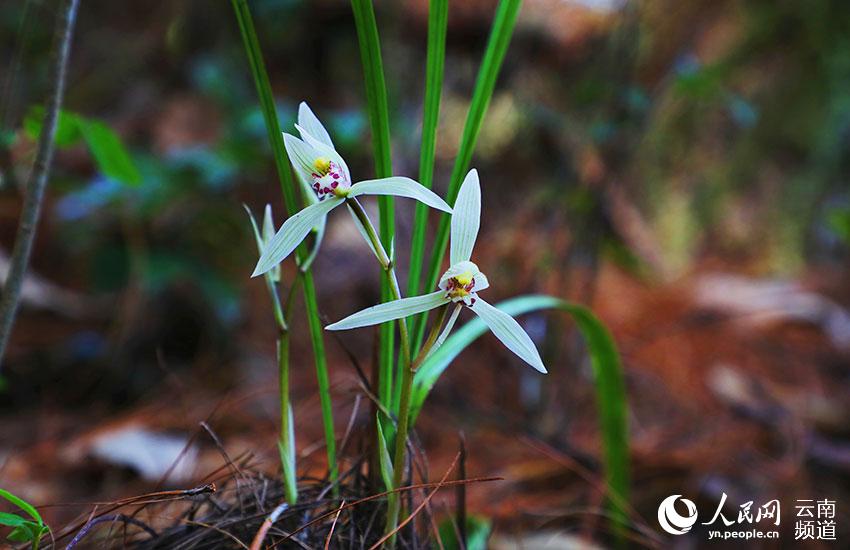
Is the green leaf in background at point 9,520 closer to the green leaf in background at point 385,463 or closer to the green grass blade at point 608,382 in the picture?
the green leaf in background at point 385,463

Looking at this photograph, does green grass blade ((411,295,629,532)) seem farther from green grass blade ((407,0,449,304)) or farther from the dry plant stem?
the dry plant stem

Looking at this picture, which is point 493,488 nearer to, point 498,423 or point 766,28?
point 498,423

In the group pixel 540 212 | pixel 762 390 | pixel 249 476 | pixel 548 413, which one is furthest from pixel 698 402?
pixel 249 476

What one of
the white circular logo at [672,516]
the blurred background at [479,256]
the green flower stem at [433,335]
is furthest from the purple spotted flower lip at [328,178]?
the white circular logo at [672,516]

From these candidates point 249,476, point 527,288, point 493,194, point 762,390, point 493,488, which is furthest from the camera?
point 493,194

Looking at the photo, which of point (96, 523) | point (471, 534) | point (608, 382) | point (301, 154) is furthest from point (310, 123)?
point (608, 382)
